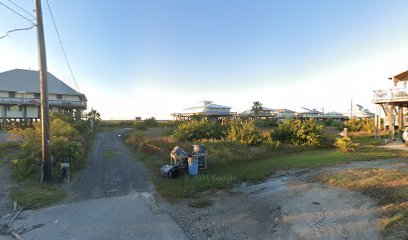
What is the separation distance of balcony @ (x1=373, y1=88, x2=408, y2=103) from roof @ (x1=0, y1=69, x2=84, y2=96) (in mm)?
44016

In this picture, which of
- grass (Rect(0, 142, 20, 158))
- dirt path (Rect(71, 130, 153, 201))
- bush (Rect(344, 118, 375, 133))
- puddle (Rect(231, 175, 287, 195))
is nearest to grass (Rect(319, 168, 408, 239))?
puddle (Rect(231, 175, 287, 195))

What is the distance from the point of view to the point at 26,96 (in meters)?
37.9

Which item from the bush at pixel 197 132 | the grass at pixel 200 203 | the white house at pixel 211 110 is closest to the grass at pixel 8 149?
the bush at pixel 197 132

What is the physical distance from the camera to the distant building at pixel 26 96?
36.8 meters

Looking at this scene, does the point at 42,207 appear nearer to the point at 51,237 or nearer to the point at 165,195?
the point at 51,237

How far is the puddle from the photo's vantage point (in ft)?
25.7

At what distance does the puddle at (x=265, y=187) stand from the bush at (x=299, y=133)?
8.80 meters

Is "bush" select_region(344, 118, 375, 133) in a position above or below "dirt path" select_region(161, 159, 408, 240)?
above

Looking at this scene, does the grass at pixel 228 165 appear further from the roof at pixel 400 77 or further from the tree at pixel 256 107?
the tree at pixel 256 107

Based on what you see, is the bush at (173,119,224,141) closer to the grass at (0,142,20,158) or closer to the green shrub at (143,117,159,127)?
the grass at (0,142,20,158)

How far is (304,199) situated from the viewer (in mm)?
6664

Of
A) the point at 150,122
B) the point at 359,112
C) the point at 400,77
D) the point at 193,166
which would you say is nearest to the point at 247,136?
the point at 193,166

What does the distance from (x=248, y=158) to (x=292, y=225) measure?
7.79 meters

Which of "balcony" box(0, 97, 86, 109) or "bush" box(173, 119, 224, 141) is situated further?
"balcony" box(0, 97, 86, 109)
